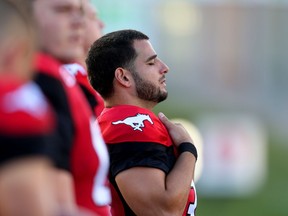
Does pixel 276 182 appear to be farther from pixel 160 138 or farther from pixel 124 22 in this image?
pixel 160 138

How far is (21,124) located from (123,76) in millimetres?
2507

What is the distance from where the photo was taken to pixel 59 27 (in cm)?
353

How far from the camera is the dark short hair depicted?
5.05m

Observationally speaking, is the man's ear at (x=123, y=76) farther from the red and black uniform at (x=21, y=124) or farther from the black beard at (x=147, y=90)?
the red and black uniform at (x=21, y=124)

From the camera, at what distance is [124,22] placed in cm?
2328

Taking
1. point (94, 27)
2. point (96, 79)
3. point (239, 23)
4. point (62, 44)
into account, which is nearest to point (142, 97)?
point (96, 79)

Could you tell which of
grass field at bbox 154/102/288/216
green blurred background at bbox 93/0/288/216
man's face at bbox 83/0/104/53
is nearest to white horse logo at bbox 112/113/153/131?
man's face at bbox 83/0/104/53

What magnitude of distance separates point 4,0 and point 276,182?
1886 centimetres

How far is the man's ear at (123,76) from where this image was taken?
5015 millimetres

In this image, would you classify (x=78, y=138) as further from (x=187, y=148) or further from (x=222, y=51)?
(x=222, y=51)

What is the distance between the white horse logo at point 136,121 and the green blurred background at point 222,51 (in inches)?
821

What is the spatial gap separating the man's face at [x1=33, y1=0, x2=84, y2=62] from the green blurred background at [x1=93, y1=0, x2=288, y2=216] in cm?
2206

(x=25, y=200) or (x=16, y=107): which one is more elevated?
(x=16, y=107)

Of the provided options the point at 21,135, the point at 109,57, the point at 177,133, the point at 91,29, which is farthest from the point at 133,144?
the point at 21,135
